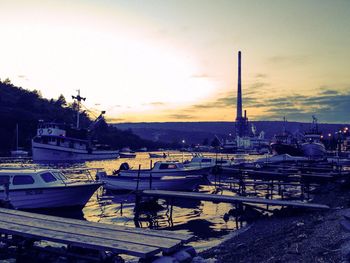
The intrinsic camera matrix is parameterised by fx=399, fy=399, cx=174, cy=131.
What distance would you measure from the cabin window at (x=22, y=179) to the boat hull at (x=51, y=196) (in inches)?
19.3

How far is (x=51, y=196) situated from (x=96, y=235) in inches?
520

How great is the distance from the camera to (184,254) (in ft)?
37.8

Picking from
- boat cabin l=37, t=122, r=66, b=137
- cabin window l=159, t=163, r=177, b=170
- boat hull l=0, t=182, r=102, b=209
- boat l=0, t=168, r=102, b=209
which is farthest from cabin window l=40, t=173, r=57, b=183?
boat cabin l=37, t=122, r=66, b=137

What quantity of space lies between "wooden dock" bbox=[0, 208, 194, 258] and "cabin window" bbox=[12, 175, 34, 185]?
877 cm

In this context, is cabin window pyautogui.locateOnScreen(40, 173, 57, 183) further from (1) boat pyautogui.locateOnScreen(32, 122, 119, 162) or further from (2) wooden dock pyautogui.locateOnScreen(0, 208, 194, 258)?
(1) boat pyautogui.locateOnScreen(32, 122, 119, 162)

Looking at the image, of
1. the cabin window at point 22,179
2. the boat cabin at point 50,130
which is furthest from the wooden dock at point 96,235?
the boat cabin at point 50,130

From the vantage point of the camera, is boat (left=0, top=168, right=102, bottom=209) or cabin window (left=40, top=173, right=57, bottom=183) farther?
cabin window (left=40, top=173, right=57, bottom=183)

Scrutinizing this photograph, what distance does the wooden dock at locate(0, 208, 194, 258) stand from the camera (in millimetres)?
11109

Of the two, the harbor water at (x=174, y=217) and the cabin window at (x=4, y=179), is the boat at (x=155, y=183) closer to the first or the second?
the harbor water at (x=174, y=217)

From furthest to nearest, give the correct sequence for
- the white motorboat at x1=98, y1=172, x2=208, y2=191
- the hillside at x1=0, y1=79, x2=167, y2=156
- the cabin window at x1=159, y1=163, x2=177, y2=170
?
1. the hillside at x1=0, y1=79, x2=167, y2=156
2. the cabin window at x1=159, y1=163, x2=177, y2=170
3. the white motorboat at x1=98, y1=172, x2=208, y2=191

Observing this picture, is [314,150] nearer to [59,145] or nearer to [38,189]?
[59,145]

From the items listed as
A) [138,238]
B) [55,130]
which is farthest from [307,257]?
[55,130]

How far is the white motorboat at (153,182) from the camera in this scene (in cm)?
3372

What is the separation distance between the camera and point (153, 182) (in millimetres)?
33594
